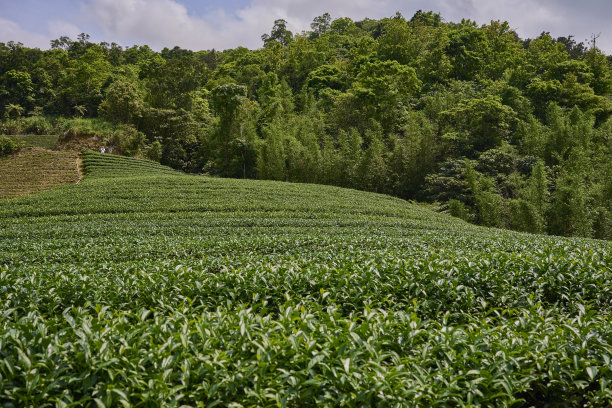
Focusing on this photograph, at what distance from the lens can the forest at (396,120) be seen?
22955mm

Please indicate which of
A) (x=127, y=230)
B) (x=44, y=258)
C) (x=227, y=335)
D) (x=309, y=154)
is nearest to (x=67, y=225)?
(x=127, y=230)

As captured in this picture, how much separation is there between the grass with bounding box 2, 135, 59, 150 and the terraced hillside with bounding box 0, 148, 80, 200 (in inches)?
94.3

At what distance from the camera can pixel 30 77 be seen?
161ft

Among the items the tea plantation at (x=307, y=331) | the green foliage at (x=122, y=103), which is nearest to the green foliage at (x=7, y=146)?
the green foliage at (x=122, y=103)

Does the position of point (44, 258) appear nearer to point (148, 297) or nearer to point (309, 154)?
point (148, 297)

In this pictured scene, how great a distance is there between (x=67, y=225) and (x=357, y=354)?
1639 centimetres

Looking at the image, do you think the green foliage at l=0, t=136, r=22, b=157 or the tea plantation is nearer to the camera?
the tea plantation

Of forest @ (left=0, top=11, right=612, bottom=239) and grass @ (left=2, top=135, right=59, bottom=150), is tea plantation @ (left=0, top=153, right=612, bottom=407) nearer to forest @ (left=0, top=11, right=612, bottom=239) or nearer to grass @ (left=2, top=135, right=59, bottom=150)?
forest @ (left=0, top=11, right=612, bottom=239)

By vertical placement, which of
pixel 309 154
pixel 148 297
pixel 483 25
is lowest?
pixel 148 297

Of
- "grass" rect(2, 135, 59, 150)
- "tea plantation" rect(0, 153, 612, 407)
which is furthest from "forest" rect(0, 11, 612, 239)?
"tea plantation" rect(0, 153, 612, 407)

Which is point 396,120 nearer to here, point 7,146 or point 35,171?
point 35,171

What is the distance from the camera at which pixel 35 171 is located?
28.6 m

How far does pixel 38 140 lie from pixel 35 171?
10.3 metres

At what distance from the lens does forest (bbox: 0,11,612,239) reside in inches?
904
